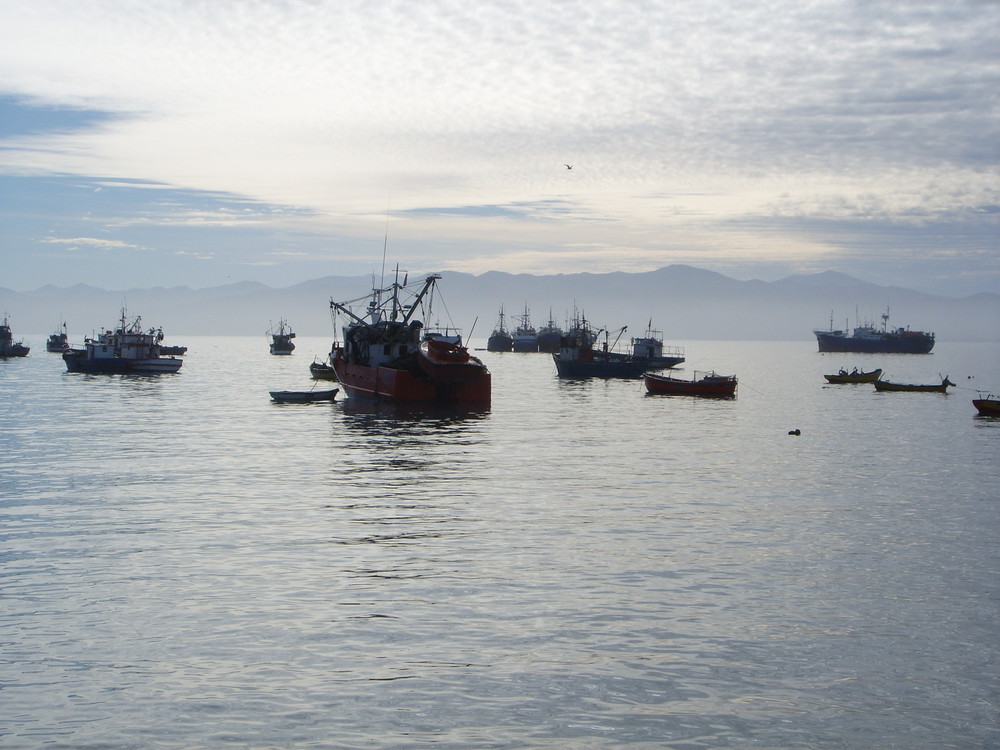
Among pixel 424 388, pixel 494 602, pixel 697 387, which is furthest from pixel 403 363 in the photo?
pixel 494 602

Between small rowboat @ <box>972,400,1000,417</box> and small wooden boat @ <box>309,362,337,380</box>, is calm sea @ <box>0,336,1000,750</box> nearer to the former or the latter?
small rowboat @ <box>972,400,1000,417</box>

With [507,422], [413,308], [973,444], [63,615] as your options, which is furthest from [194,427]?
[973,444]

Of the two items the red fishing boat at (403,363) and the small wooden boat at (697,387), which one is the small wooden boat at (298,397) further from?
the small wooden boat at (697,387)

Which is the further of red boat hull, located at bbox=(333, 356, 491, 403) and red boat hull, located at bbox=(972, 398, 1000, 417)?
red boat hull, located at bbox=(972, 398, 1000, 417)

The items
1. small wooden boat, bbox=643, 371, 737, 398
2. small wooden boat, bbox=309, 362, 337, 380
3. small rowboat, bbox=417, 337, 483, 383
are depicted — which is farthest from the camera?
small wooden boat, bbox=309, 362, 337, 380

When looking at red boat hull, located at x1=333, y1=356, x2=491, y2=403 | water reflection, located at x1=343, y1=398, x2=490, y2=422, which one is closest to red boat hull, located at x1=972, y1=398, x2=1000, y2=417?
red boat hull, located at x1=333, y1=356, x2=491, y2=403

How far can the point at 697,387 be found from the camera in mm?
104188

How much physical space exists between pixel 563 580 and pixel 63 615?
10858 mm

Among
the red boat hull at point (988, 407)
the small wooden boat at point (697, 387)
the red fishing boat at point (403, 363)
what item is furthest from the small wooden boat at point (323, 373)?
the red boat hull at point (988, 407)

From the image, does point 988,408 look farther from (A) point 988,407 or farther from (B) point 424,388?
(B) point 424,388

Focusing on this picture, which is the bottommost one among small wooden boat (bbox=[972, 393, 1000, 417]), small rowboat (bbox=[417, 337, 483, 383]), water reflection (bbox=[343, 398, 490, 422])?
water reflection (bbox=[343, 398, 490, 422])

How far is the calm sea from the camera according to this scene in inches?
573

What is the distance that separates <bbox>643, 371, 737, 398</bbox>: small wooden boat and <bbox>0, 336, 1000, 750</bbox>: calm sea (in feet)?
178

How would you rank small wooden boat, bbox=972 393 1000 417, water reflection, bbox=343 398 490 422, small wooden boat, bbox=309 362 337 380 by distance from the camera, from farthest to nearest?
small wooden boat, bbox=309 362 337 380, small wooden boat, bbox=972 393 1000 417, water reflection, bbox=343 398 490 422
